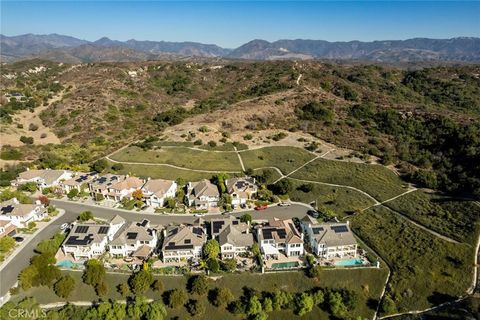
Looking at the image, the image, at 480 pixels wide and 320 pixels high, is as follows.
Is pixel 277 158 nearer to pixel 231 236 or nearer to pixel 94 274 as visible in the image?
pixel 231 236

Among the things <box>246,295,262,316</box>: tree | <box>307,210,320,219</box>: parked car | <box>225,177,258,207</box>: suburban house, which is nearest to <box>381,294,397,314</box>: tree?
<box>246,295,262,316</box>: tree

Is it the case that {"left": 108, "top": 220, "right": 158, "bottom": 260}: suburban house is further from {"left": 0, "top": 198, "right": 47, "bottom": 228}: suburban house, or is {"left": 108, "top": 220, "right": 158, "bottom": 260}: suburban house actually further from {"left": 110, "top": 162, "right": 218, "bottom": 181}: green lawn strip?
{"left": 110, "top": 162, "right": 218, "bottom": 181}: green lawn strip

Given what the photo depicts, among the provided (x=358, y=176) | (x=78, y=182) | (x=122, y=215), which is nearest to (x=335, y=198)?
(x=358, y=176)

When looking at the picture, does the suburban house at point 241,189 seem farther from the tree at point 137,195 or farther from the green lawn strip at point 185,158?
the tree at point 137,195

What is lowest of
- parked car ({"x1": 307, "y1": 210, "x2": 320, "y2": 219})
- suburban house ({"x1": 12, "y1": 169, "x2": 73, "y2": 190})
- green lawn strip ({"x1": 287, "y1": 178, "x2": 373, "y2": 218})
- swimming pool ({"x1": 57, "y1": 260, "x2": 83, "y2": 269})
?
swimming pool ({"x1": 57, "y1": 260, "x2": 83, "y2": 269})

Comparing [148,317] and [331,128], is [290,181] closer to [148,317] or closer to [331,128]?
[331,128]

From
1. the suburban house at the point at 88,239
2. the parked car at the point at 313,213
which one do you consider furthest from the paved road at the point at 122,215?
the suburban house at the point at 88,239
